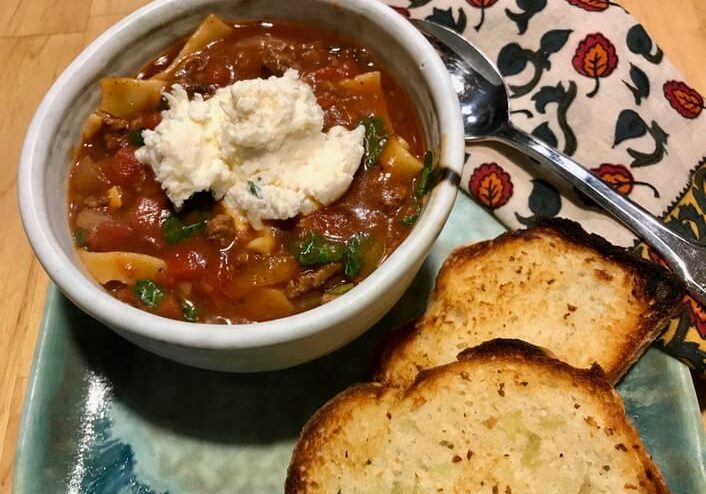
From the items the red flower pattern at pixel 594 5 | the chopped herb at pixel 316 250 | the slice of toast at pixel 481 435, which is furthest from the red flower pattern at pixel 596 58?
the chopped herb at pixel 316 250

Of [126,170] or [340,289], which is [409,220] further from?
[126,170]

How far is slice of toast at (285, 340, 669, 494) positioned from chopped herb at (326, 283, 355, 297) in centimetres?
32

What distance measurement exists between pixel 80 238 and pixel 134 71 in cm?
59

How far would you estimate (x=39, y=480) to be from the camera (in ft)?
6.75

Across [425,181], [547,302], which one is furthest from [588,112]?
[425,181]

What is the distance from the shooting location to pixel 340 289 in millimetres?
1982

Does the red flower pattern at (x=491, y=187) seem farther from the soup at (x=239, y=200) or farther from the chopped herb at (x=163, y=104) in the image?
the chopped herb at (x=163, y=104)

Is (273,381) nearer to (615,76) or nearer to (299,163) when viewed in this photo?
(299,163)

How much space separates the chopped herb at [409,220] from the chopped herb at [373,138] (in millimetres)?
195

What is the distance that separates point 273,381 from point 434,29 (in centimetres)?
150

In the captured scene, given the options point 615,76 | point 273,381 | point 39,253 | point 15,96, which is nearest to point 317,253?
point 273,381

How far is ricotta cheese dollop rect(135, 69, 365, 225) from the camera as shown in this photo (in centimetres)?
197

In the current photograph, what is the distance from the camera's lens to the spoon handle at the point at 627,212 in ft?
7.50

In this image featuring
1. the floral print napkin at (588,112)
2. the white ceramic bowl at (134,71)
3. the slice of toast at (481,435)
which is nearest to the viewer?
the white ceramic bowl at (134,71)
